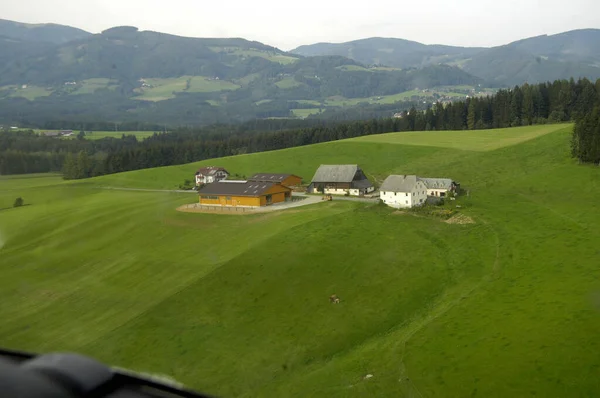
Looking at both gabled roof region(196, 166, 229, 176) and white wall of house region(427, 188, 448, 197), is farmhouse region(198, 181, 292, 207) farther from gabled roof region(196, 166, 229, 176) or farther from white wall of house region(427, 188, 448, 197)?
gabled roof region(196, 166, 229, 176)

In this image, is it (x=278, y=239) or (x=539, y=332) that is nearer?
(x=539, y=332)

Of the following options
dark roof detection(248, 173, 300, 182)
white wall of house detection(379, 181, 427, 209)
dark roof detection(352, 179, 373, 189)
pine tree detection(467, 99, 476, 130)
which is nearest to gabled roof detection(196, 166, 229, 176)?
dark roof detection(248, 173, 300, 182)

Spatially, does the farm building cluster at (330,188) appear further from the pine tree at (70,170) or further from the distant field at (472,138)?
the pine tree at (70,170)

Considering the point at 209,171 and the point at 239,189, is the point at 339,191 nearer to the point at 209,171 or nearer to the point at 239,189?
the point at 239,189

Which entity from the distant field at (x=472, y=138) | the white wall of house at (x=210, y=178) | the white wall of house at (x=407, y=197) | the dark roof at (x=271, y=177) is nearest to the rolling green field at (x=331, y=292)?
the white wall of house at (x=407, y=197)

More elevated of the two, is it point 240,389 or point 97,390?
point 97,390

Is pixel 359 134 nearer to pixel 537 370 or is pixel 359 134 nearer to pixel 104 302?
pixel 104 302

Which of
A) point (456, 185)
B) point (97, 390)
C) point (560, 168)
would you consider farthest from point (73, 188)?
point (97, 390)
